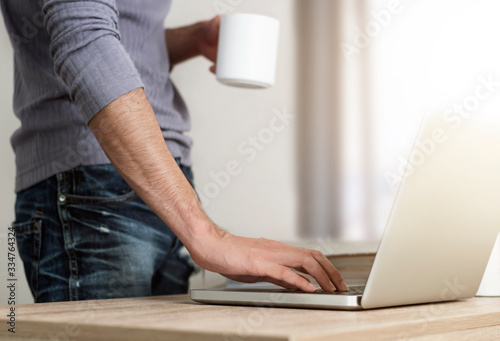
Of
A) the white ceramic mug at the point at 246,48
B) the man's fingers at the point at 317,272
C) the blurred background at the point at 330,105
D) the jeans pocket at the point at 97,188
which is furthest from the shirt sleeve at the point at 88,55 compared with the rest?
the blurred background at the point at 330,105

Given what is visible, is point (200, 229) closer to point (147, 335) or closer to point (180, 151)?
point (147, 335)

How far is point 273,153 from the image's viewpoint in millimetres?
2342

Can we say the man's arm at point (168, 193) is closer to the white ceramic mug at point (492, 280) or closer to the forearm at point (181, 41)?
the white ceramic mug at point (492, 280)

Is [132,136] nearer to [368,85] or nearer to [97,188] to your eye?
[97,188]

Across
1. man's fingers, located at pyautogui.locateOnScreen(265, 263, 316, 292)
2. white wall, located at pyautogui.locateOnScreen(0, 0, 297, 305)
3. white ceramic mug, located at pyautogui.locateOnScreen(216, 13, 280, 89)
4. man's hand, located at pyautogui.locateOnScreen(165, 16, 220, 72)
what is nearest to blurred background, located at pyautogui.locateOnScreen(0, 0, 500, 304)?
white wall, located at pyautogui.locateOnScreen(0, 0, 297, 305)

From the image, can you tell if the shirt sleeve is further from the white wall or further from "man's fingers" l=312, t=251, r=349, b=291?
the white wall

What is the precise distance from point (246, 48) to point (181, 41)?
195mm

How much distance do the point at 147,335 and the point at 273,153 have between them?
76.4 inches

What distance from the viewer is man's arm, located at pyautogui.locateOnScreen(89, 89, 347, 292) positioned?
652 mm

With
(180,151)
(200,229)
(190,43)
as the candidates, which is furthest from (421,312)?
(190,43)

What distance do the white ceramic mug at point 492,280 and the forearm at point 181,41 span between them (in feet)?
2.59

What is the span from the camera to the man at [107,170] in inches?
26.4

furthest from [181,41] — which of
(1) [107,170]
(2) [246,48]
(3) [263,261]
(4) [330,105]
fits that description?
(4) [330,105]

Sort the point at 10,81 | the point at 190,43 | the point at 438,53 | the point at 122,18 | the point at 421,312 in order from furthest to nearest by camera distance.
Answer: the point at 438,53, the point at 10,81, the point at 190,43, the point at 122,18, the point at 421,312
